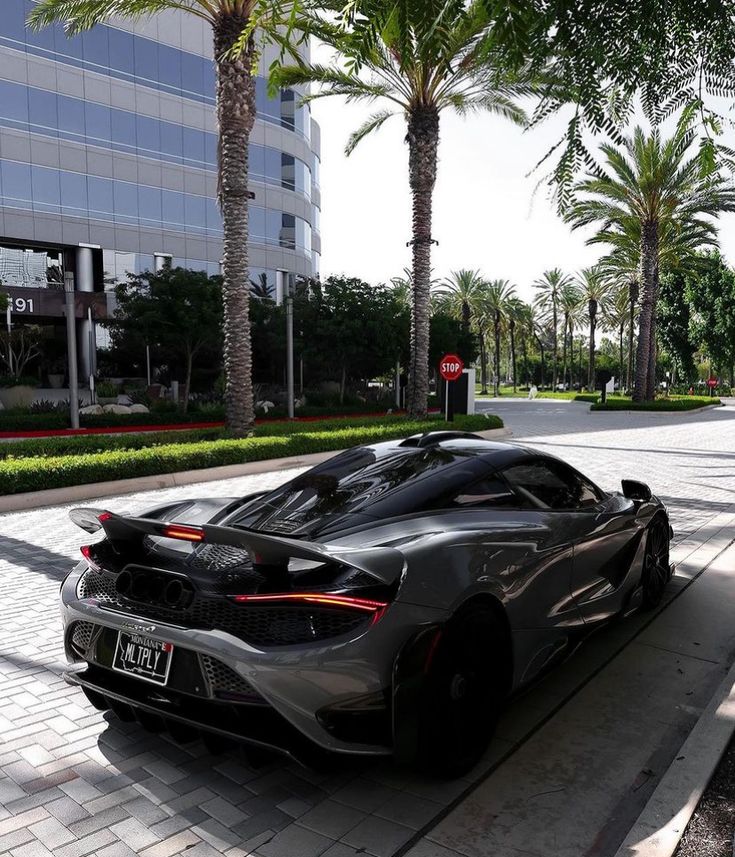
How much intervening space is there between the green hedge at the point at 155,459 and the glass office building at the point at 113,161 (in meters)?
21.7

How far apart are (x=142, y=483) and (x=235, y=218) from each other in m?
7.23

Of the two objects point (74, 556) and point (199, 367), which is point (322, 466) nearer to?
point (74, 556)

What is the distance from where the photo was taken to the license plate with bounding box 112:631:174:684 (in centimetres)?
287

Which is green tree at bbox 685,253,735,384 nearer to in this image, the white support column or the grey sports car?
the white support column

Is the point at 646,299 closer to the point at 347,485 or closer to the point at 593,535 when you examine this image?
the point at 593,535

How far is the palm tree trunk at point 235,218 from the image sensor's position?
52.6ft

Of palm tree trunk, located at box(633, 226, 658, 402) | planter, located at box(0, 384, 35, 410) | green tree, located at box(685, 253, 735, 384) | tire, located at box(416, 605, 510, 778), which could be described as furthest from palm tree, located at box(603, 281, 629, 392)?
tire, located at box(416, 605, 510, 778)

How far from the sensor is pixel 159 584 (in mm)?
3084

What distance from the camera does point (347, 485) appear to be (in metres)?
3.85

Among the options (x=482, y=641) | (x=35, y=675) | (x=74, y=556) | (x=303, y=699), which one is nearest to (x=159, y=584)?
(x=303, y=699)

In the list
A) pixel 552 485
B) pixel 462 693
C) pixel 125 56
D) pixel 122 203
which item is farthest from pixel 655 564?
pixel 125 56

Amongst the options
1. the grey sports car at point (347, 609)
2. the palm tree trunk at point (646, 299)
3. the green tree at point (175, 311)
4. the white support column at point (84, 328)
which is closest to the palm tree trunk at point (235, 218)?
the green tree at point (175, 311)

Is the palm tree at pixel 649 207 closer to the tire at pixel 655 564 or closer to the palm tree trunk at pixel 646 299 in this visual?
the palm tree trunk at pixel 646 299

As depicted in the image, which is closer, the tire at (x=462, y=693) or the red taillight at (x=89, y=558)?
the tire at (x=462, y=693)
